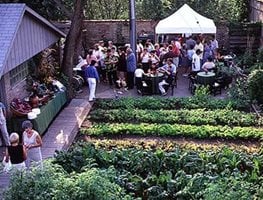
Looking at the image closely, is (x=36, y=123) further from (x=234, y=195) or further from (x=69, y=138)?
(x=234, y=195)

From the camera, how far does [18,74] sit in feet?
46.8

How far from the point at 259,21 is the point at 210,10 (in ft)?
12.9

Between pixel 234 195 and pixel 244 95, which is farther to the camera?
pixel 244 95

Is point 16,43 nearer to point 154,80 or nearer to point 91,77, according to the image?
point 91,77

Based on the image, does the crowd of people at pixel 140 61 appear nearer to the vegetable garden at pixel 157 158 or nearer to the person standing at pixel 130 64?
the person standing at pixel 130 64

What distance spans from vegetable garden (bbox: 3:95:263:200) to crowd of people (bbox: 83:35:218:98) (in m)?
1.90

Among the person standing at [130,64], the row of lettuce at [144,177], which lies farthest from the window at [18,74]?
the person standing at [130,64]

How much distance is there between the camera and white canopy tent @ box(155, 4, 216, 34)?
20047 mm

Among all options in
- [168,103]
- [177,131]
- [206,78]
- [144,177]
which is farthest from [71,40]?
[144,177]

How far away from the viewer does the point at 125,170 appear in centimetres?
1034

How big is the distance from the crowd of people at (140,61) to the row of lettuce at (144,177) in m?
6.27

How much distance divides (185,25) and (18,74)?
8.43 metres

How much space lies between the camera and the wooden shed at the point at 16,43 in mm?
12156

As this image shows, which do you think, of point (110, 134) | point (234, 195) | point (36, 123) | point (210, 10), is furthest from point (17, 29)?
point (210, 10)
